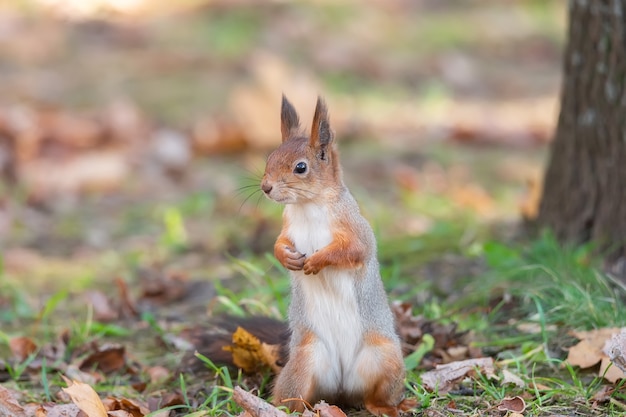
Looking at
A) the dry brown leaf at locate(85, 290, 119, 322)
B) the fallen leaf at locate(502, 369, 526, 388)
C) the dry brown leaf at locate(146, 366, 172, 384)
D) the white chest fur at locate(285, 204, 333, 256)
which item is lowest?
the dry brown leaf at locate(146, 366, 172, 384)

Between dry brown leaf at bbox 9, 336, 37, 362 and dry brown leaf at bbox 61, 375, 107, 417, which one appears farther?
dry brown leaf at bbox 9, 336, 37, 362

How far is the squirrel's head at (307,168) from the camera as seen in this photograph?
2.63 metres

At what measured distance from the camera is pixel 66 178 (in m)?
5.82

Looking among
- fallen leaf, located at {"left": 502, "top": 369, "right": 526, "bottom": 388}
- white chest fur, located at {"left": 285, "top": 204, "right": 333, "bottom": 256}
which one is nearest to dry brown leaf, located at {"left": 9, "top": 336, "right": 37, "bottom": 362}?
white chest fur, located at {"left": 285, "top": 204, "right": 333, "bottom": 256}

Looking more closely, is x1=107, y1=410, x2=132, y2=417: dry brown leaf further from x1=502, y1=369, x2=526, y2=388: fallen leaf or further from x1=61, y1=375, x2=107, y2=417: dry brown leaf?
x1=502, y1=369, x2=526, y2=388: fallen leaf

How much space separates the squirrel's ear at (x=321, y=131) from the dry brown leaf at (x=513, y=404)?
0.81m

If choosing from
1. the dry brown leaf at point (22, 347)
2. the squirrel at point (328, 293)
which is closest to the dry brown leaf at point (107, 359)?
the dry brown leaf at point (22, 347)

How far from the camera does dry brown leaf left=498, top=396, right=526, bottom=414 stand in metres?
2.61

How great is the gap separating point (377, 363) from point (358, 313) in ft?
0.47

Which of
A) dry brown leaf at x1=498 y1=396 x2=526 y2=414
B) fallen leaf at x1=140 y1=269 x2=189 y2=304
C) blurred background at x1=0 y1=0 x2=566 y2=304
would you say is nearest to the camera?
dry brown leaf at x1=498 y1=396 x2=526 y2=414

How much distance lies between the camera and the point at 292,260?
2.62 metres

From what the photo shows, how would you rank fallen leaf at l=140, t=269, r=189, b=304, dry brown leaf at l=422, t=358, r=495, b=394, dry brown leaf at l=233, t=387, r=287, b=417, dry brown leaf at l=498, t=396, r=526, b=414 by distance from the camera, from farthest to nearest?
fallen leaf at l=140, t=269, r=189, b=304
dry brown leaf at l=422, t=358, r=495, b=394
dry brown leaf at l=498, t=396, r=526, b=414
dry brown leaf at l=233, t=387, r=287, b=417

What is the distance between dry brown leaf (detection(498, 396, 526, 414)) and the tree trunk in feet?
4.16

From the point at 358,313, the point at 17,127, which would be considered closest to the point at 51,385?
the point at 358,313
